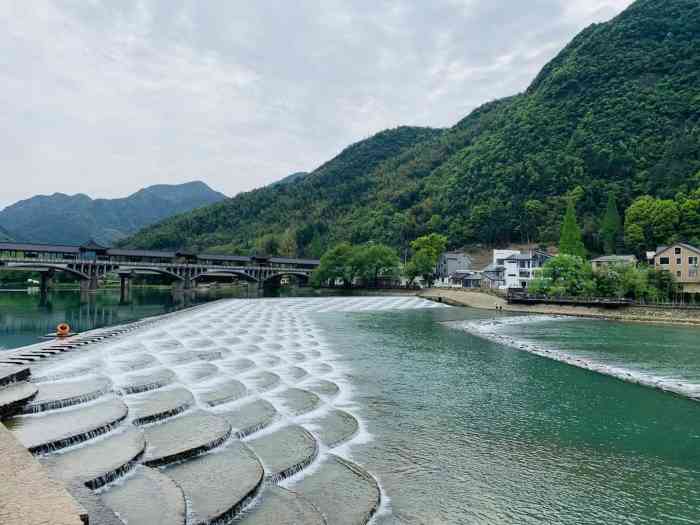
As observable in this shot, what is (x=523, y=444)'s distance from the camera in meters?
11.5

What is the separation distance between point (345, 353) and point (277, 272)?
70960 millimetres

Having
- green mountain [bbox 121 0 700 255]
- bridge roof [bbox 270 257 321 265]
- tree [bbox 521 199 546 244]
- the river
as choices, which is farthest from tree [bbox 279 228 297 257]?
the river

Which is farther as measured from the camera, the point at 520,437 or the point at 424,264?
the point at 424,264

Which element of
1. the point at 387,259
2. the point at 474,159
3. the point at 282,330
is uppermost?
the point at 474,159

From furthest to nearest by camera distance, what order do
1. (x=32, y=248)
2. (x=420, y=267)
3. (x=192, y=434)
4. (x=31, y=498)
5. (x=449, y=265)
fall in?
1. (x=449, y=265)
2. (x=420, y=267)
3. (x=32, y=248)
4. (x=192, y=434)
5. (x=31, y=498)

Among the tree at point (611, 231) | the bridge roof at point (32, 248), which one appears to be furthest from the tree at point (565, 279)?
the bridge roof at point (32, 248)

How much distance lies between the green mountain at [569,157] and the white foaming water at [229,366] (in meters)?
76.9

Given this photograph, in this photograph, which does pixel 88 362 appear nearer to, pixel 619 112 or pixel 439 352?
pixel 439 352

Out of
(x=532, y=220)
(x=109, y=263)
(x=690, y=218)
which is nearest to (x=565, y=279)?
(x=690, y=218)

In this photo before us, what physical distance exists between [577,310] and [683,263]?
51.4ft

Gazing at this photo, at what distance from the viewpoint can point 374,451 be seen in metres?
10.8

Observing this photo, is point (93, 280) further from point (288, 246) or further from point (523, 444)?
point (523, 444)

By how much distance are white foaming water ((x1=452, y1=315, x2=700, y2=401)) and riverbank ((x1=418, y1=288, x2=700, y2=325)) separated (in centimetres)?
1221

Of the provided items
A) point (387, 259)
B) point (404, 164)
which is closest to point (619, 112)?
point (387, 259)
